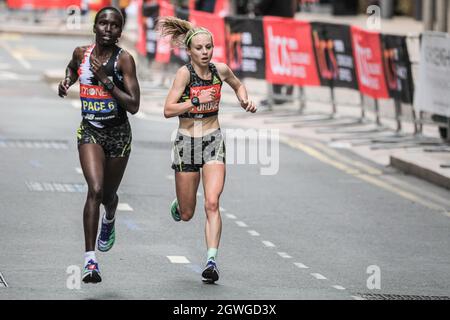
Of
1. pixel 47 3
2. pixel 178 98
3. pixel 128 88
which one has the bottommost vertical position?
pixel 47 3

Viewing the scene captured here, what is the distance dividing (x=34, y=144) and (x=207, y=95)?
28.5 ft

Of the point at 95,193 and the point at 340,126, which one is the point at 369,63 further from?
the point at 95,193

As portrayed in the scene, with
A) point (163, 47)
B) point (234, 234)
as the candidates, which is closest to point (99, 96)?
point (234, 234)

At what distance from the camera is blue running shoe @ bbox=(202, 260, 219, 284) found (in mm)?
10117

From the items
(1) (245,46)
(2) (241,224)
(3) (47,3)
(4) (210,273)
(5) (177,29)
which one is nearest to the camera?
(4) (210,273)

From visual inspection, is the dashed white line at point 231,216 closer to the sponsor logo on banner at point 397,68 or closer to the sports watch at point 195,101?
the sports watch at point 195,101

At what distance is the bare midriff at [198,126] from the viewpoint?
34.4ft

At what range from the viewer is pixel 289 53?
907 inches

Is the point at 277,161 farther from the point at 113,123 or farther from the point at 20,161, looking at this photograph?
the point at 113,123

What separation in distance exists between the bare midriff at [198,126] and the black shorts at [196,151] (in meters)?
0.03

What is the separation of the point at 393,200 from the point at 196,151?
5.03 m

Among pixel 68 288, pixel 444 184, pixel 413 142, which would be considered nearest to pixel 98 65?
pixel 68 288

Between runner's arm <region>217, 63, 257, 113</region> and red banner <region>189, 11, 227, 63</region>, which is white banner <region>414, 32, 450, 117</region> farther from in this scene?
runner's arm <region>217, 63, 257, 113</region>

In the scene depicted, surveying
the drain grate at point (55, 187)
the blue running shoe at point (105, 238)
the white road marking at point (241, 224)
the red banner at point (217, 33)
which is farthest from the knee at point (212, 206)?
the red banner at point (217, 33)
